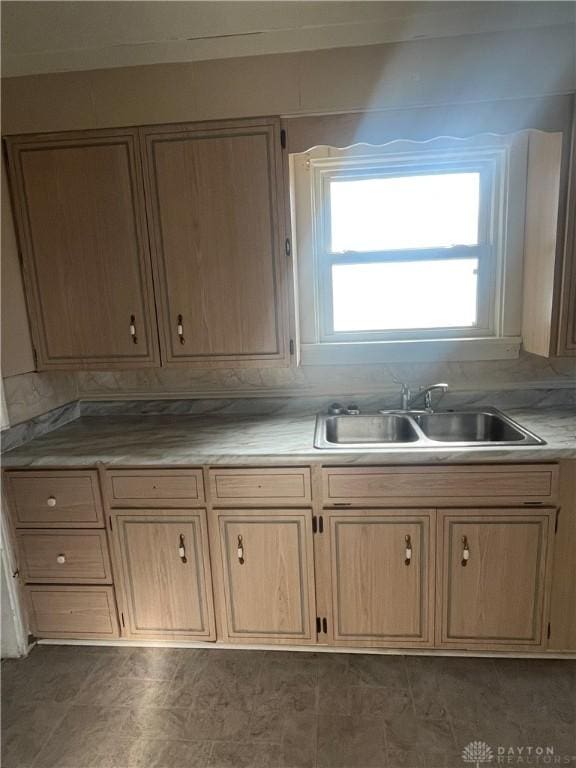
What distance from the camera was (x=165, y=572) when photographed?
5.84 ft

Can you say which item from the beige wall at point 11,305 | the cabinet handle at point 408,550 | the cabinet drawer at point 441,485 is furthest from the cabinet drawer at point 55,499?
the cabinet handle at point 408,550

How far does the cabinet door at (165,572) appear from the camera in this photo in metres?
1.75

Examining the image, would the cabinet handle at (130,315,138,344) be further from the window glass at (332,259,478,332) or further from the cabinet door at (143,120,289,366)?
the window glass at (332,259,478,332)

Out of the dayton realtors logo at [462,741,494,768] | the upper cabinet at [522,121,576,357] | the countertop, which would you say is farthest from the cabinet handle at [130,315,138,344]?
the dayton realtors logo at [462,741,494,768]

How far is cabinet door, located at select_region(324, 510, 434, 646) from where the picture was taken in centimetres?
166

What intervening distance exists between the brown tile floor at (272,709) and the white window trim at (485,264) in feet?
4.43

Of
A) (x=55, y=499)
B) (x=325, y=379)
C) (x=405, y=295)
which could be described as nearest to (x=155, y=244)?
(x=325, y=379)

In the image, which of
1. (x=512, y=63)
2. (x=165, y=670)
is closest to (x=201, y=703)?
(x=165, y=670)

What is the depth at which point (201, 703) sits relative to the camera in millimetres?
1603

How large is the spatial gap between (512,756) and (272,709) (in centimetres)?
80

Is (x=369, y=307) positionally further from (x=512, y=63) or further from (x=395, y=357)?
(x=512, y=63)

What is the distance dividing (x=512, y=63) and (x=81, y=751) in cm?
285

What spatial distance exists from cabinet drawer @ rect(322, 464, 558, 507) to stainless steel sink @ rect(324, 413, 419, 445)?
1.33ft

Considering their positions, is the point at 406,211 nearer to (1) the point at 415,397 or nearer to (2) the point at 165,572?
(1) the point at 415,397
